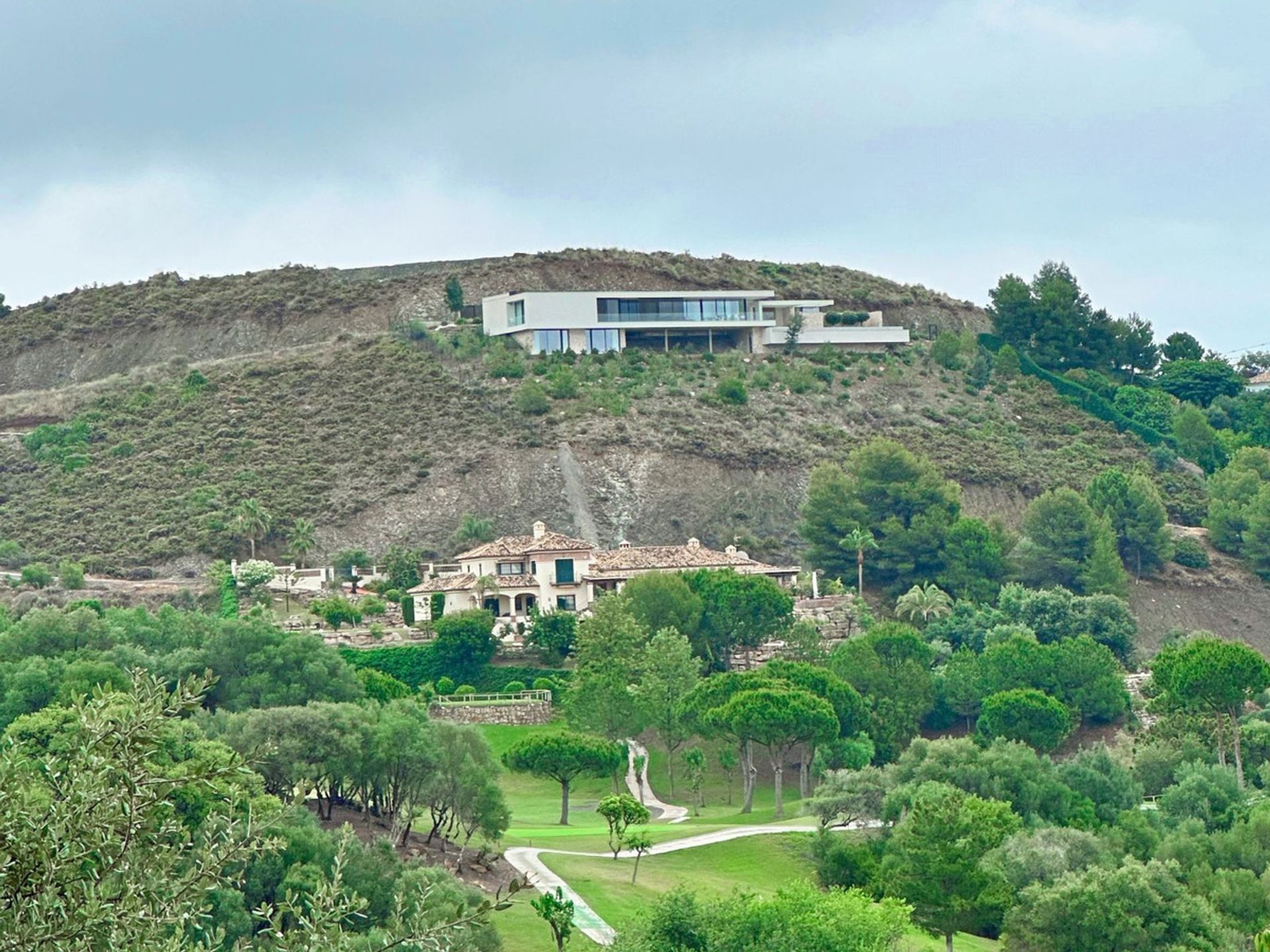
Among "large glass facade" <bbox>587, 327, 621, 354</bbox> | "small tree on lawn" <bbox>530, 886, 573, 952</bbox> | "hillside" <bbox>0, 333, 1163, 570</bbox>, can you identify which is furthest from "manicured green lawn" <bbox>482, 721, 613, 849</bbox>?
"large glass facade" <bbox>587, 327, 621, 354</bbox>

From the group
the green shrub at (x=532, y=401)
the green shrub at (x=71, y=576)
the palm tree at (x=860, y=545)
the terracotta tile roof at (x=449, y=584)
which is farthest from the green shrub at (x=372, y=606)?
the green shrub at (x=532, y=401)

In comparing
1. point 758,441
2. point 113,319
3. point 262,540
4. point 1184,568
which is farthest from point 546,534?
point 113,319

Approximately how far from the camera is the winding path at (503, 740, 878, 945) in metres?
51.3

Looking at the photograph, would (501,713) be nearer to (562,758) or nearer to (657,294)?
(562,758)

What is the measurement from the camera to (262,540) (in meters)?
94.4

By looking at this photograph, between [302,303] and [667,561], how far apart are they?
139 feet

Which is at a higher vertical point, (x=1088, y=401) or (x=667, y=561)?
(x=1088, y=401)

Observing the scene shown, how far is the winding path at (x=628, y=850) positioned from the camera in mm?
51344

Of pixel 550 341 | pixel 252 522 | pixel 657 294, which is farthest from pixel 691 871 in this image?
pixel 657 294

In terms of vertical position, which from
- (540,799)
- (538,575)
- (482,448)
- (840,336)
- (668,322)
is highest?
(668,322)

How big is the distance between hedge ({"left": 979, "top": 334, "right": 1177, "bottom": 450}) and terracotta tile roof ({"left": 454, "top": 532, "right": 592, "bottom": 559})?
127 feet

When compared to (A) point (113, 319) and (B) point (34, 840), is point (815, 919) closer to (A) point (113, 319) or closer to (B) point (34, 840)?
(B) point (34, 840)

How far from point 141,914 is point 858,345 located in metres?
106

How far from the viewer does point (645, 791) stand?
234 feet
